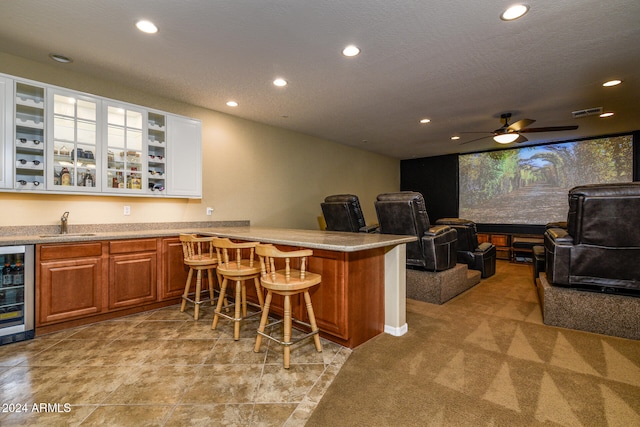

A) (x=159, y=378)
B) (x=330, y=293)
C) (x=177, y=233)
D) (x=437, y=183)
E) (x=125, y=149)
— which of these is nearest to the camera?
(x=159, y=378)

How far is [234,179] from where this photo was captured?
487 centimetres

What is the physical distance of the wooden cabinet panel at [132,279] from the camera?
10.4ft

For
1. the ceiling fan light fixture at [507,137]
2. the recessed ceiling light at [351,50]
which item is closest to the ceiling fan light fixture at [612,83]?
the ceiling fan light fixture at [507,137]

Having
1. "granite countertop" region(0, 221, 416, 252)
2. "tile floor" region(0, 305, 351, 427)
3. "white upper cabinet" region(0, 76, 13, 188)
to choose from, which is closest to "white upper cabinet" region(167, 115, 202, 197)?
"granite countertop" region(0, 221, 416, 252)

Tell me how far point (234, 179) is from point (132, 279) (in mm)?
2164

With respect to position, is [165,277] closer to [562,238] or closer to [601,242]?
[562,238]

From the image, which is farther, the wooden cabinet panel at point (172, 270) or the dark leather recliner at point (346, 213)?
the dark leather recliner at point (346, 213)

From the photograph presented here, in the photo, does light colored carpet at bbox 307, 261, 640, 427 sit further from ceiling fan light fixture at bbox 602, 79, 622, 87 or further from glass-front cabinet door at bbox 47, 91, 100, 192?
glass-front cabinet door at bbox 47, 91, 100, 192

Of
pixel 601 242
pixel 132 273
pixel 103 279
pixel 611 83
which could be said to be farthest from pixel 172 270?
pixel 611 83

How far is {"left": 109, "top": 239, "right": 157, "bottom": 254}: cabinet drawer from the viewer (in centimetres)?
315

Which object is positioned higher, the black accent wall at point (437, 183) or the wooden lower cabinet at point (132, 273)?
the black accent wall at point (437, 183)

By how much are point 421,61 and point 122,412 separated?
12.4 feet

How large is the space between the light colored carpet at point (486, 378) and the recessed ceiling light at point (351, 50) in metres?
2.76

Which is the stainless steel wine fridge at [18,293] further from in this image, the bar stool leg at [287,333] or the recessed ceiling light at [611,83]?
the recessed ceiling light at [611,83]
